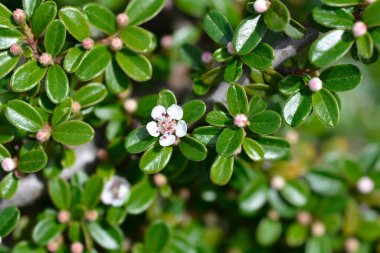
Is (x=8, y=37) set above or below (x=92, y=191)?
above

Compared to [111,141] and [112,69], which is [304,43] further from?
[111,141]

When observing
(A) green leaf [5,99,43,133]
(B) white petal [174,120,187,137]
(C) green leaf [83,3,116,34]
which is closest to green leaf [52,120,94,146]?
(A) green leaf [5,99,43,133]

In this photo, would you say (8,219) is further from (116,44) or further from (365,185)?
(365,185)

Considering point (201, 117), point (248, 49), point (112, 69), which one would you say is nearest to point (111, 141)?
point (112, 69)

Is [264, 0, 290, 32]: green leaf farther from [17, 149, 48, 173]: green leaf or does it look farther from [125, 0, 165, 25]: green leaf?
[17, 149, 48, 173]: green leaf

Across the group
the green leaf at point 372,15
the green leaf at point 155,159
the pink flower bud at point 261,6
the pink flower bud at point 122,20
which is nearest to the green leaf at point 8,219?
the green leaf at point 155,159

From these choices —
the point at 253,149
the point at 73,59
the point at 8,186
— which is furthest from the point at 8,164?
the point at 253,149

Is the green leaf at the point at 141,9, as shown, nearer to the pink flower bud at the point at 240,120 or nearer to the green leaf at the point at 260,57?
the green leaf at the point at 260,57
